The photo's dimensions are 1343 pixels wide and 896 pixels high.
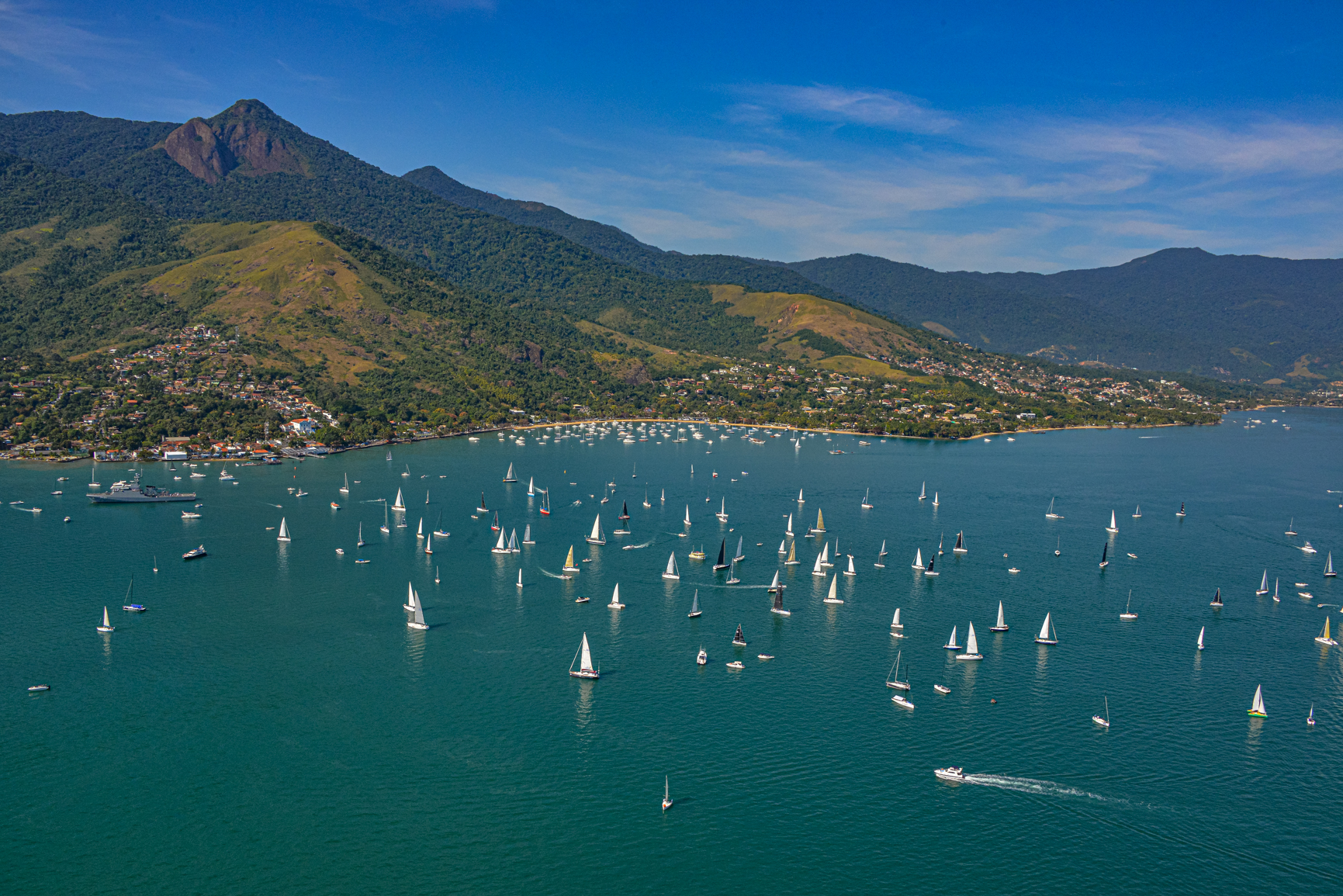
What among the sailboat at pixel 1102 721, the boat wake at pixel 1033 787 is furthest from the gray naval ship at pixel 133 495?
the sailboat at pixel 1102 721

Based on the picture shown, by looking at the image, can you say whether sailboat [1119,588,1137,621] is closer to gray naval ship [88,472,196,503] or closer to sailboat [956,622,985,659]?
sailboat [956,622,985,659]

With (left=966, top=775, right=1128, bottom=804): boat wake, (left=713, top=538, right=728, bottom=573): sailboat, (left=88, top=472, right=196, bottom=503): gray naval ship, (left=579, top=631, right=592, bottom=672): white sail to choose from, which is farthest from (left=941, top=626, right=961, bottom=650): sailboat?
(left=88, top=472, right=196, bottom=503): gray naval ship

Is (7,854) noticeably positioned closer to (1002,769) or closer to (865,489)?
(1002,769)

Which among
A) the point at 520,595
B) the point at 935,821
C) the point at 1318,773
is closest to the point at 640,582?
the point at 520,595

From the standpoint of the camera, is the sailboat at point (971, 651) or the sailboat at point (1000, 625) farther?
the sailboat at point (1000, 625)

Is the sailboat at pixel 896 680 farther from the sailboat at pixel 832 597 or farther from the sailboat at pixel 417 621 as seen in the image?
the sailboat at pixel 417 621
